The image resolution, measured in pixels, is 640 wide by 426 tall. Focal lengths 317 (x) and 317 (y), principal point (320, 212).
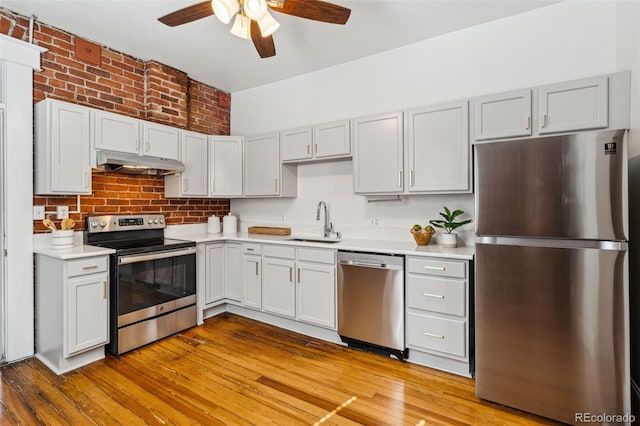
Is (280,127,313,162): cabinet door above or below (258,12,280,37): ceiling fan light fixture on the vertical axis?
below

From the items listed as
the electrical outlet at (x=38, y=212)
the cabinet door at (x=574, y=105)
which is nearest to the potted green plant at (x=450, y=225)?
Result: the cabinet door at (x=574, y=105)

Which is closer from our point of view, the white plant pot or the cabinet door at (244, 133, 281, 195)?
the white plant pot

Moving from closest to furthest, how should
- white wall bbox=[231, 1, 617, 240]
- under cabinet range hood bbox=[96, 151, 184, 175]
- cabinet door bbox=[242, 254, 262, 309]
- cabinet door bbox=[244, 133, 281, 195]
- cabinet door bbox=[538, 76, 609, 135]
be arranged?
1. cabinet door bbox=[538, 76, 609, 135]
2. white wall bbox=[231, 1, 617, 240]
3. under cabinet range hood bbox=[96, 151, 184, 175]
4. cabinet door bbox=[242, 254, 262, 309]
5. cabinet door bbox=[244, 133, 281, 195]

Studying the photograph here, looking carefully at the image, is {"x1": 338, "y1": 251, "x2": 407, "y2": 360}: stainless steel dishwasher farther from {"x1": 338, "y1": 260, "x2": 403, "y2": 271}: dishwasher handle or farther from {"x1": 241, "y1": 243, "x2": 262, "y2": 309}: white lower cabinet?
{"x1": 241, "y1": 243, "x2": 262, "y2": 309}: white lower cabinet

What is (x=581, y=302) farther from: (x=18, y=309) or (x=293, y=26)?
(x=18, y=309)

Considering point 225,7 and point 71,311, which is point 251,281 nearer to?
point 71,311

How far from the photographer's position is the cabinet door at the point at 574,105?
2174mm

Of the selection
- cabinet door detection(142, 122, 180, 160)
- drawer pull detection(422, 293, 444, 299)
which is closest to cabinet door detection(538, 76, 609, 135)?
drawer pull detection(422, 293, 444, 299)

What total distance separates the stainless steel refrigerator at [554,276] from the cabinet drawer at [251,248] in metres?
2.20

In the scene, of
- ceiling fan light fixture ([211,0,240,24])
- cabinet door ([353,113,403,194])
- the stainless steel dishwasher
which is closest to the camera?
ceiling fan light fixture ([211,0,240,24])

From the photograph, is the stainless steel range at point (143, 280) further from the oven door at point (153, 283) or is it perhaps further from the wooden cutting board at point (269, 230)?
the wooden cutting board at point (269, 230)

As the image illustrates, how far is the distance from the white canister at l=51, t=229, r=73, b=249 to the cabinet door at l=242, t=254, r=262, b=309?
1.58m

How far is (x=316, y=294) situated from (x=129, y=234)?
6.85 ft

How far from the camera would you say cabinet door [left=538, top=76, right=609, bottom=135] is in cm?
217
